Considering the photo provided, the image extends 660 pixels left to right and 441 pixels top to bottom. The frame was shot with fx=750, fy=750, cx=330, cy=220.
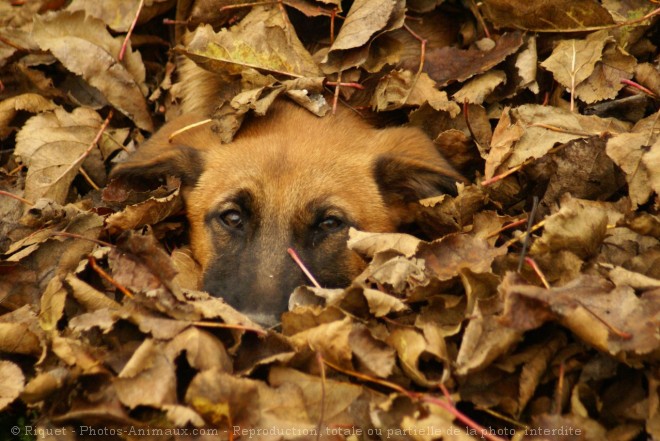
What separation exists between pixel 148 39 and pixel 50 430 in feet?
10.1

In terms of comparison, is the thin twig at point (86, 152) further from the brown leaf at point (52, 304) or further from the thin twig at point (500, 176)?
the thin twig at point (500, 176)

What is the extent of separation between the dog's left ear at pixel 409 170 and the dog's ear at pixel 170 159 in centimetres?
98

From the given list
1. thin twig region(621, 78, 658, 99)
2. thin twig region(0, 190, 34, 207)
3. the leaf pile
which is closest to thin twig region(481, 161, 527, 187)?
the leaf pile

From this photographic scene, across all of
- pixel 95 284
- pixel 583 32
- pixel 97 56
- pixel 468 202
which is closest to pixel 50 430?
pixel 95 284

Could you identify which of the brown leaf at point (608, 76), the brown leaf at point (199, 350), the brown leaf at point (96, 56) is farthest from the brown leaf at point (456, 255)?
the brown leaf at point (96, 56)

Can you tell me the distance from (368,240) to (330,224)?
0.44 metres

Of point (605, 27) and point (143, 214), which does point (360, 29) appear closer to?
point (605, 27)

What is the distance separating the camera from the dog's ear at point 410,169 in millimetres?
3848

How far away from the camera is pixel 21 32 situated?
4.89 meters

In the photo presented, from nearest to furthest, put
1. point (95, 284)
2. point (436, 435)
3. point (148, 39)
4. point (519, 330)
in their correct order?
point (436, 435) < point (519, 330) < point (95, 284) < point (148, 39)

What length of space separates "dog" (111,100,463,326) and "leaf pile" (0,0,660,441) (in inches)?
5.3

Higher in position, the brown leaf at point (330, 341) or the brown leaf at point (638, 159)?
the brown leaf at point (638, 159)

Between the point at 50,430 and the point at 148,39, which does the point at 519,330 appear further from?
the point at 148,39

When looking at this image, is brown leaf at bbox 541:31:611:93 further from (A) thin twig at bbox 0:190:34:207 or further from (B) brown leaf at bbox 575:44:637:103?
(A) thin twig at bbox 0:190:34:207
